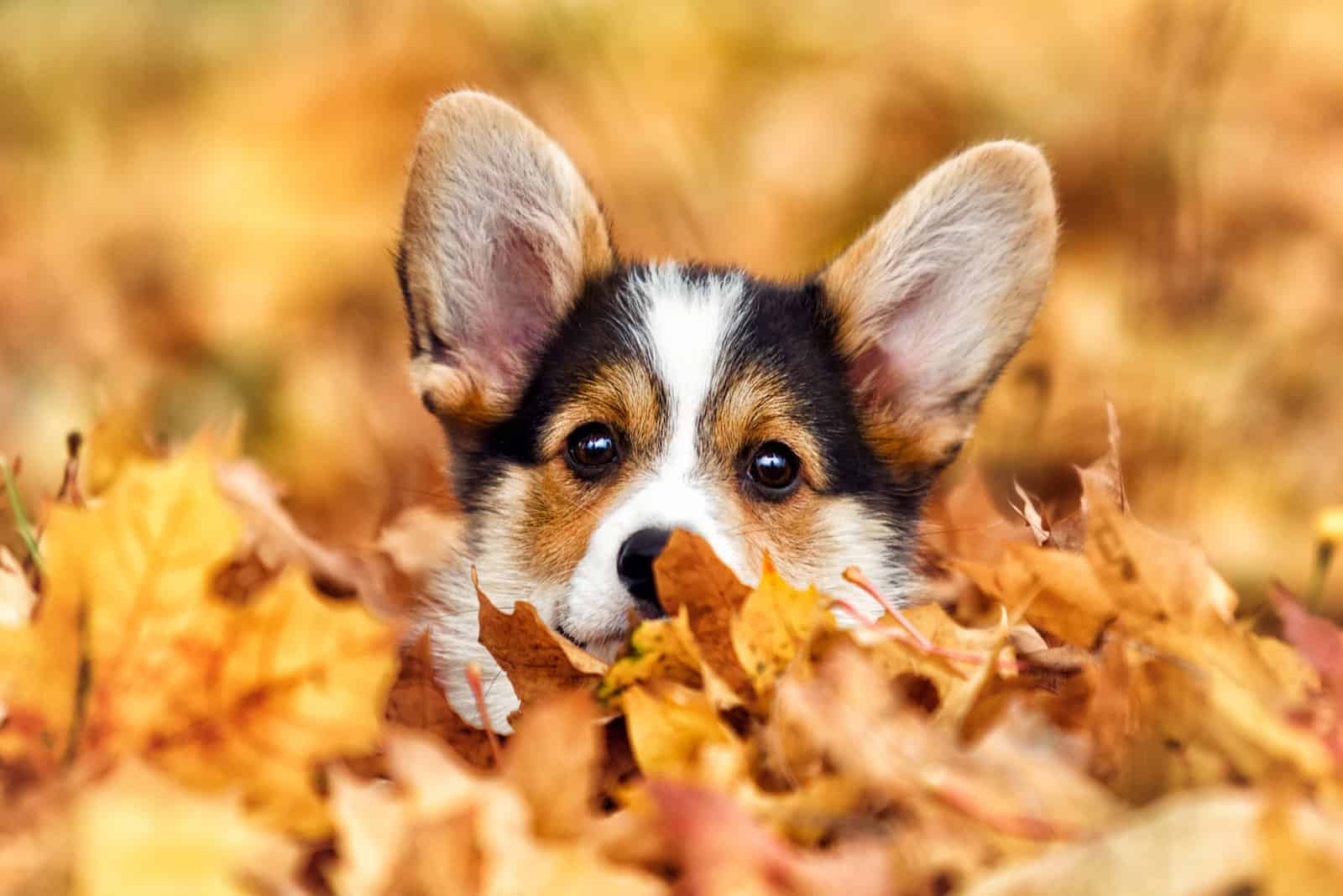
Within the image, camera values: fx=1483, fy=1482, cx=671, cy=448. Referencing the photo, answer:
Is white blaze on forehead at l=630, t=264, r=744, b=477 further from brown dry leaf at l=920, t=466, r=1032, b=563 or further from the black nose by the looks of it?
brown dry leaf at l=920, t=466, r=1032, b=563

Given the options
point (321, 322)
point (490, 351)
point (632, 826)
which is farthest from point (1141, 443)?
point (632, 826)

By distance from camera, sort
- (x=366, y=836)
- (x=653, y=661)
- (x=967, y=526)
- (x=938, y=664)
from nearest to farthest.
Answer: (x=366, y=836)
(x=938, y=664)
(x=653, y=661)
(x=967, y=526)

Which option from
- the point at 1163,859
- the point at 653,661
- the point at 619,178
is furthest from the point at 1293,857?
the point at 619,178

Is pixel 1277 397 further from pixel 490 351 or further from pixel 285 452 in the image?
pixel 285 452

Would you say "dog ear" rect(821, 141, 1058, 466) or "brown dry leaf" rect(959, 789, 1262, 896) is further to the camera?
Result: "dog ear" rect(821, 141, 1058, 466)

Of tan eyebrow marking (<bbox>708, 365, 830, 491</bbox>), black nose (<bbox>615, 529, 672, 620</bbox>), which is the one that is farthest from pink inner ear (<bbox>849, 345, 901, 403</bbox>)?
black nose (<bbox>615, 529, 672, 620</bbox>)

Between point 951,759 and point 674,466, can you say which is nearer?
point 951,759

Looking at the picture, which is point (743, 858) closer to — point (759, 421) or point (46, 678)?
point (46, 678)
